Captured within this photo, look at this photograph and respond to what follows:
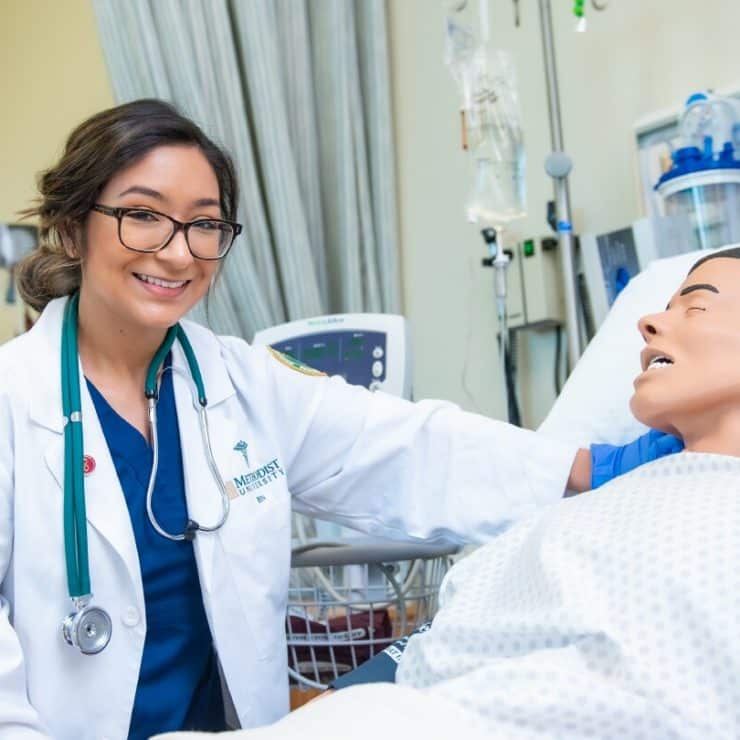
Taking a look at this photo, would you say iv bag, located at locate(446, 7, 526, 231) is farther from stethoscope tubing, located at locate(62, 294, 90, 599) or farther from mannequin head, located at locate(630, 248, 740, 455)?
stethoscope tubing, located at locate(62, 294, 90, 599)

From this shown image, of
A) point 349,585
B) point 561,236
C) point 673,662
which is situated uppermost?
point 561,236

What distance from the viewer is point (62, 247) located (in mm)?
1263

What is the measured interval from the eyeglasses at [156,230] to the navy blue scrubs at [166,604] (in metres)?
0.21

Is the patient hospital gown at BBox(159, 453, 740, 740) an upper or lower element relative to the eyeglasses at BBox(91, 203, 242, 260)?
lower

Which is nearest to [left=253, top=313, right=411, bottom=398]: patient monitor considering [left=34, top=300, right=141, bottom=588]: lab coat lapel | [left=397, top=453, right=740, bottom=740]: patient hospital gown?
[left=34, top=300, right=141, bottom=588]: lab coat lapel

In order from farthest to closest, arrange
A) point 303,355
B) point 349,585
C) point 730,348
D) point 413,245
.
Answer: point 413,245 < point 303,355 < point 349,585 < point 730,348

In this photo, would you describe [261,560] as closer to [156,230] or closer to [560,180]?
[156,230]

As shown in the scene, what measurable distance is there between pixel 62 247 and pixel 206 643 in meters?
0.59

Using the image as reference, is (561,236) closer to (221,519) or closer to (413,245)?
(413,245)

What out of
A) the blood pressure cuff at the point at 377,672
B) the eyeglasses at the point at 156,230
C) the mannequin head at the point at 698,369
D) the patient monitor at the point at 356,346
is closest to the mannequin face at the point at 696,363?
the mannequin head at the point at 698,369

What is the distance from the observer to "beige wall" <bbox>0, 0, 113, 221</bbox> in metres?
2.95

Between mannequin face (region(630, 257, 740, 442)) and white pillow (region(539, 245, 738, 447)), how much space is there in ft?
0.91

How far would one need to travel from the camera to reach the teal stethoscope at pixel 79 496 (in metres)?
1.00

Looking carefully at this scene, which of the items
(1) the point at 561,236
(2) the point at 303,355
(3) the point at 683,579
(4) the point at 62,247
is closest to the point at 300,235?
(2) the point at 303,355
